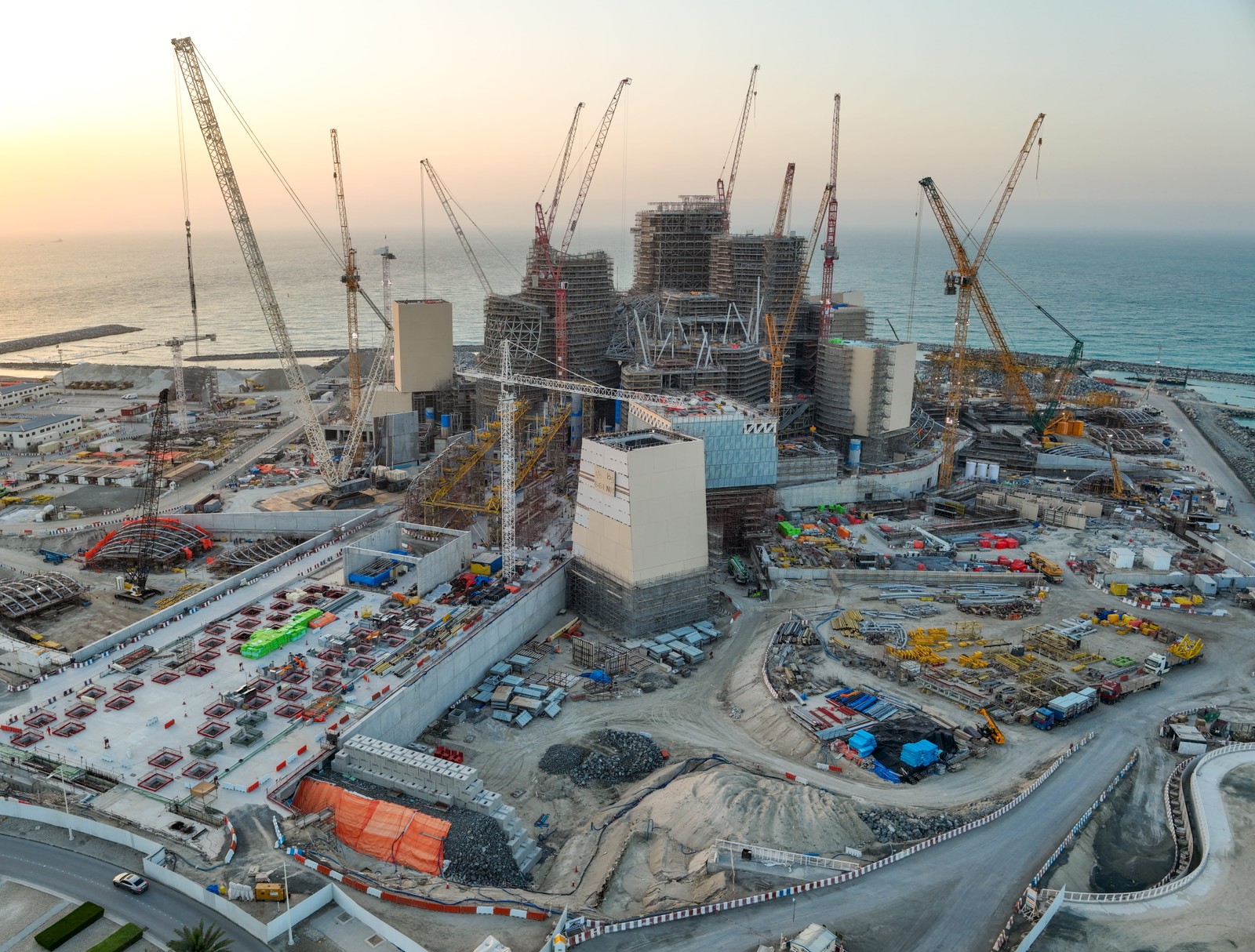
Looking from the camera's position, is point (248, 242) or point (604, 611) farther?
point (248, 242)

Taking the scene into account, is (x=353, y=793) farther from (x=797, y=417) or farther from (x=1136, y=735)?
(x=797, y=417)

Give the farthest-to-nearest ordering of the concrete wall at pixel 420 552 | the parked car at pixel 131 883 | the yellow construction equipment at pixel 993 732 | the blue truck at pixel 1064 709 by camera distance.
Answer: the concrete wall at pixel 420 552, the blue truck at pixel 1064 709, the yellow construction equipment at pixel 993 732, the parked car at pixel 131 883

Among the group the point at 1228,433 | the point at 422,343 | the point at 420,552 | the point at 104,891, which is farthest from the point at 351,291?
the point at 1228,433

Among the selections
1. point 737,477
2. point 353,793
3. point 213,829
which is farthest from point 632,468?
point 213,829

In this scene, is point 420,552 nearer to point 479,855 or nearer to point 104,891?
point 479,855

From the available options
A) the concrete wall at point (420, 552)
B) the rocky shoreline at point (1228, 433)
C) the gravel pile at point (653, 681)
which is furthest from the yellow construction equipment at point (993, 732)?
the rocky shoreline at point (1228, 433)

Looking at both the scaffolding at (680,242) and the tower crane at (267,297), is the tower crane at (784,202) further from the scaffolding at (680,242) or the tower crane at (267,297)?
the tower crane at (267,297)
